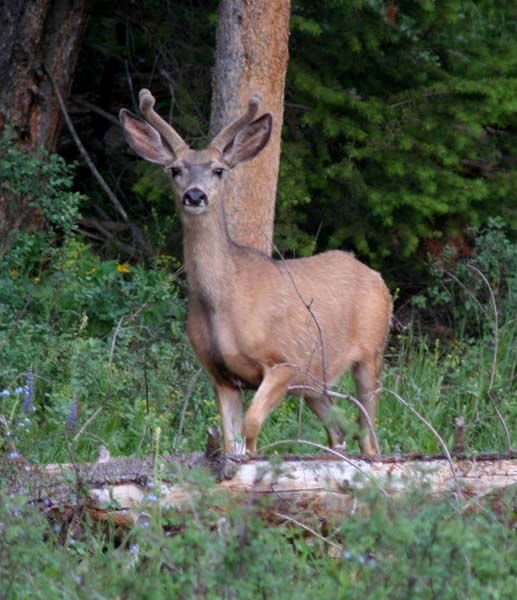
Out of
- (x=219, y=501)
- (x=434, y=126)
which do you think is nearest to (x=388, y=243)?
(x=434, y=126)

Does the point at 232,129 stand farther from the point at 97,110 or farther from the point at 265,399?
the point at 97,110

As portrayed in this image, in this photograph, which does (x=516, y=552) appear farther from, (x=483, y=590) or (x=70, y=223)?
(x=70, y=223)

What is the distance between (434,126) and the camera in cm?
1120

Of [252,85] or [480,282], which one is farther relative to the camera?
[480,282]

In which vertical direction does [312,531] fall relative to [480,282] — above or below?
above

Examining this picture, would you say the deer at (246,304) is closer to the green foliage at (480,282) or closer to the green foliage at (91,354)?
the green foliage at (91,354)

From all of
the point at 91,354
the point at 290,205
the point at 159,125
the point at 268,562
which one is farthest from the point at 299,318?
the point at 268,562

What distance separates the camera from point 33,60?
12.0 m

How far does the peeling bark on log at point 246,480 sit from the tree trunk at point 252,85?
3.94 meters

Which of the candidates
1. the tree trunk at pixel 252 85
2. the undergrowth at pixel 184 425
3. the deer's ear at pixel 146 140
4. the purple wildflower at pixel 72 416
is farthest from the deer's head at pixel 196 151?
the purple wildflower at pixel 72 416

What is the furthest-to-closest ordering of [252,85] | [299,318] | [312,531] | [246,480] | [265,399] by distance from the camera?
[252,85] < [299,318] < [265,399] < [246,480] < [312,531]

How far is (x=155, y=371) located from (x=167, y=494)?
2.92m

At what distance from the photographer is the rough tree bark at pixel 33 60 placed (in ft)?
38.9

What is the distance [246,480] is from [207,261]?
2.23m
